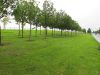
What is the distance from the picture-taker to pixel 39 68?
2533cm

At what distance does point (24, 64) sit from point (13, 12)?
70.5 ft

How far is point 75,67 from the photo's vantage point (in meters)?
26.6

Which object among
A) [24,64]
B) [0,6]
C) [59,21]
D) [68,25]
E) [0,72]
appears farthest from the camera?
[68,25]

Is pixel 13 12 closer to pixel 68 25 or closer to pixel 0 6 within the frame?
pixel 0 6

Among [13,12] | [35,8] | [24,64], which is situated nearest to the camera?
[24,64]

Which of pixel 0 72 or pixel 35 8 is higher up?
pixel 35 8

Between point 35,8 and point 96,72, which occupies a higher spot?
point 35,8

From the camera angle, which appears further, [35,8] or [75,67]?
[35,8]

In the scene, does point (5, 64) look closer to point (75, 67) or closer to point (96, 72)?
point (75, 67)

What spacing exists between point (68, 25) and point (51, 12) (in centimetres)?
3508

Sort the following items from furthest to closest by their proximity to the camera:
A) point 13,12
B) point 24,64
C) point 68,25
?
point 68,25, point 13,12, point 24,64

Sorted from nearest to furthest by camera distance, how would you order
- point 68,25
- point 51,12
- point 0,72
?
point 0,72
point 51,12
point 68,25

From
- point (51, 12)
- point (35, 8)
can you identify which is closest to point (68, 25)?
point (51, 12)

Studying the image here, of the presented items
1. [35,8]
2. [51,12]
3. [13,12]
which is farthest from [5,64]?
[51,12]
